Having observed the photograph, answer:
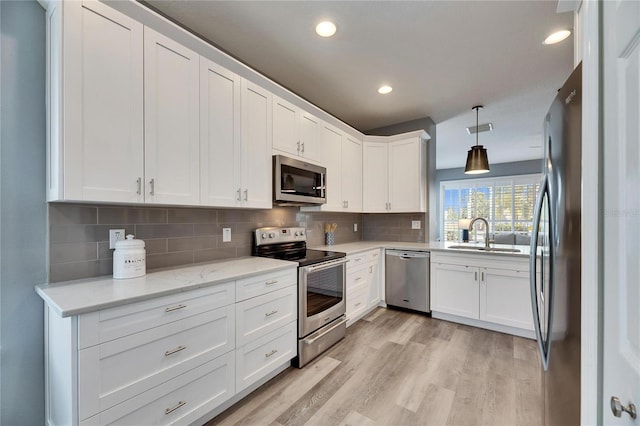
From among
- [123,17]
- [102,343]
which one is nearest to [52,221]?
[102,343]

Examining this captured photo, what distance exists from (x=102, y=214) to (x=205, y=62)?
1.21 metres

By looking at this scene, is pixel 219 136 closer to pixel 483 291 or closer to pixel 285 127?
pixel 285 127

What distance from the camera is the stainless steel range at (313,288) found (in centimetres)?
222

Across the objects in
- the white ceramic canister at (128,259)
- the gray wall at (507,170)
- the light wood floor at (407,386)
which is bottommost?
the light wood floor at (407,386)

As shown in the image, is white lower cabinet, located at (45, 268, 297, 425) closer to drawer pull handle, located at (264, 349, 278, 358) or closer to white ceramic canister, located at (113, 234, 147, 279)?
drawer pull handle, located at (264, 349, 278, 358)

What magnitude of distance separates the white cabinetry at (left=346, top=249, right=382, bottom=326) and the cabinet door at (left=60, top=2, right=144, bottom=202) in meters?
2.22

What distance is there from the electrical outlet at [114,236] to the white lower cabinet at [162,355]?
0.44 meters

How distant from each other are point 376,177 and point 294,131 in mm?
1669

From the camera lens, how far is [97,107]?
139 centimetres

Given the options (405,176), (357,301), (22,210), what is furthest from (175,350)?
(405,176)

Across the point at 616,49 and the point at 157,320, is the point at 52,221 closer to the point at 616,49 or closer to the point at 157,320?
the point at 157,320

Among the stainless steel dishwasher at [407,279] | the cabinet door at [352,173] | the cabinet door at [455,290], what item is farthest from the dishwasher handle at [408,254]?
the cabinet door at [352,173]

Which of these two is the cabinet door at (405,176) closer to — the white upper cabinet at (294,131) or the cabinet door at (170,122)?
the white upper cabinet at (294,131)

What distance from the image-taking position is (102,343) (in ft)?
3.83
